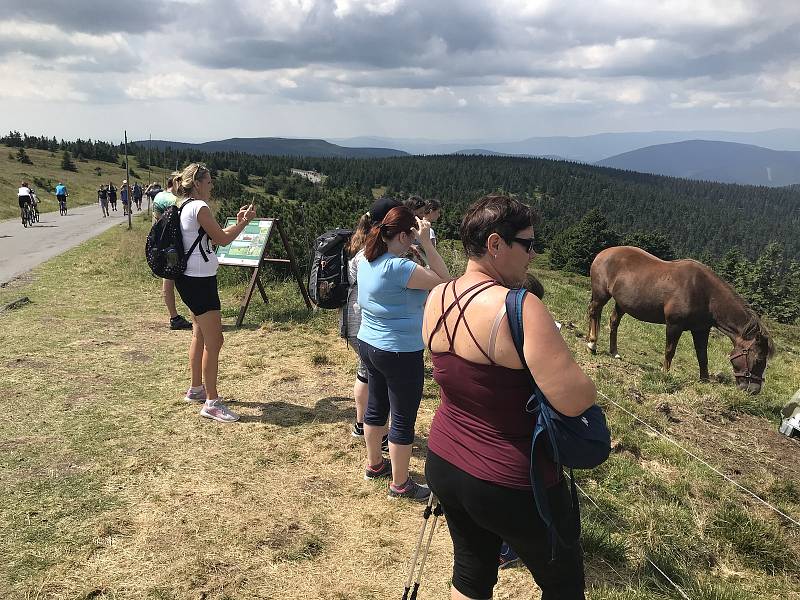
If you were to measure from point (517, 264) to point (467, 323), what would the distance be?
1.01 feet

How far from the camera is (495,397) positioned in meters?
1.85

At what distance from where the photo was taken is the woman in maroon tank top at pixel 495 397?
175cm

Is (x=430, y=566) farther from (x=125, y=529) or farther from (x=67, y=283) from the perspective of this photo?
(x=67, y=283)

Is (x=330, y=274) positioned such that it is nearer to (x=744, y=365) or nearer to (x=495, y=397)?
(x=495, y=397)

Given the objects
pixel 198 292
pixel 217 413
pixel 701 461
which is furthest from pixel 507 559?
pixel 198 292

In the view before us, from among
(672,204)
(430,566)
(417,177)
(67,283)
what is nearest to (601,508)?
(430,566)

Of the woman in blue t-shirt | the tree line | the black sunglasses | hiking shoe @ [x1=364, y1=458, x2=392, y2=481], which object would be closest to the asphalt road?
the tree line

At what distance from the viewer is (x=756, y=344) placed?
24.4 feet

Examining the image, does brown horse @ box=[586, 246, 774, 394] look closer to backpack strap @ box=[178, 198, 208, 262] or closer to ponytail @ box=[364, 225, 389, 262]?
ponytail @ box=[364, 225, 389, 262]

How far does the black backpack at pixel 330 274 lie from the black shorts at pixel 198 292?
0.88m

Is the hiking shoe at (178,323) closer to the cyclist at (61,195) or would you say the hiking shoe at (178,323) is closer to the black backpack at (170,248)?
the black backpack at (170,248)

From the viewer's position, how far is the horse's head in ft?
24.4

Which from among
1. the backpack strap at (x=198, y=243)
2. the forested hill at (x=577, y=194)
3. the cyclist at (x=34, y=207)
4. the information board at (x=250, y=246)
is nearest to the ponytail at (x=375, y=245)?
the backpack strap at (x=198, y=243)

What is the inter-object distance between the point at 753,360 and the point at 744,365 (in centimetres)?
14
